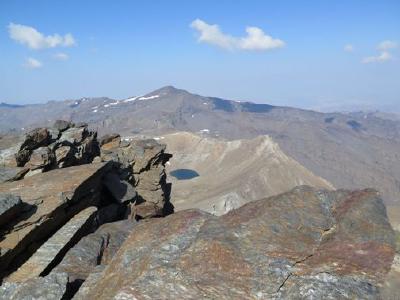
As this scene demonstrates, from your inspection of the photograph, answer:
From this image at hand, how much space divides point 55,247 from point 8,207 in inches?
93.9

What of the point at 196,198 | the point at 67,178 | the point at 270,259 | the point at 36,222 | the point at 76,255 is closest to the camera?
the point at 270,259

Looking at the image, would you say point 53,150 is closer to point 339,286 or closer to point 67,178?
point 67,178

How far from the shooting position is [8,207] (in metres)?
16.9

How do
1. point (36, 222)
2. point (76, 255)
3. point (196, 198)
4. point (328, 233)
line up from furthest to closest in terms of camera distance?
point (196, 198) → point (36, 222) → point (76, 255) → point (328, 233)

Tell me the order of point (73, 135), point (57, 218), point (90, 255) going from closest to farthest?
point (90, 255) → point (57, 218) → point (73, 135)

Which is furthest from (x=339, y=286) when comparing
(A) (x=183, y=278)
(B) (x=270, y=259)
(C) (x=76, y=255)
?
(C) (x=76, y=255)

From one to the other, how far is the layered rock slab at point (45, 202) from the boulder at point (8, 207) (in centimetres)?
32

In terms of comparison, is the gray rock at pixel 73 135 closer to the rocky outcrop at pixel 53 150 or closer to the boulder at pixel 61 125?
the rocky outcrop at pixel 53 150

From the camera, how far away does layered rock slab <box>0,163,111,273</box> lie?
663 inches

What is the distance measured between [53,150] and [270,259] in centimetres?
2187

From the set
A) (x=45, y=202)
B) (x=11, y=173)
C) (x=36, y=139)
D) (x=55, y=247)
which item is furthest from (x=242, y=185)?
(x=55, y=247)

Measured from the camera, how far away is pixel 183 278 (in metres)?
11.0

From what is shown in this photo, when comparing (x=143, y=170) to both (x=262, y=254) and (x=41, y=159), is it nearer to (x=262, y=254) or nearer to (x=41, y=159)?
(x=41, y=159)

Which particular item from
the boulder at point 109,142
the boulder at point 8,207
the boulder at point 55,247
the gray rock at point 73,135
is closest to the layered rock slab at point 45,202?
the boulder at point 8,207
